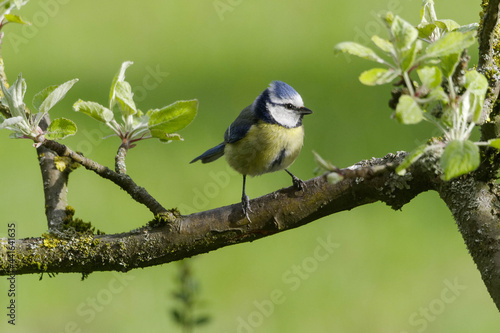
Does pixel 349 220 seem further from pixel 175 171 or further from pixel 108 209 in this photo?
pixel 108 209

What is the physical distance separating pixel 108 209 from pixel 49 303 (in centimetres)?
62

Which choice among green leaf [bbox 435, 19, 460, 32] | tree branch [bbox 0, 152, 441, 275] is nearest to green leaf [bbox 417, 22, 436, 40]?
green leaf [bbox 435, 19, 460, 32]

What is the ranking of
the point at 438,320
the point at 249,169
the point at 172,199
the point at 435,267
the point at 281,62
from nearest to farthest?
the point at 249,169 → the point at 438,320 → the point at 435,267 → the point at 172,199 → the point at 281,62

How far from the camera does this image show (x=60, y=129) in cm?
111

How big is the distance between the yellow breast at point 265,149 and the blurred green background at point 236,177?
0.62 meters

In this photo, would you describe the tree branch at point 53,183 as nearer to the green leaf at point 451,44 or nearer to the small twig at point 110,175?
the small twig at point 110,175

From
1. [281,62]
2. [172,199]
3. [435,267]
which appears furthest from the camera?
[281,62]

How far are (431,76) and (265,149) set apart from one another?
1.24m

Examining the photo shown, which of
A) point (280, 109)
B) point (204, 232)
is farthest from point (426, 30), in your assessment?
point (280, 109)

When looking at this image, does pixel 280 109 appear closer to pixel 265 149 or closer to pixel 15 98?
pixel 265 149

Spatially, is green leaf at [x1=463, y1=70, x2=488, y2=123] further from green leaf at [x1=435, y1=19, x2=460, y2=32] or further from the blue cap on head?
the blue cap on head

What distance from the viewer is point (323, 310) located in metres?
2.78

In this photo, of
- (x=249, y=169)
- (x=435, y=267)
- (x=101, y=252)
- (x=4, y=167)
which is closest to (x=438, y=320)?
(x=435, y=267)

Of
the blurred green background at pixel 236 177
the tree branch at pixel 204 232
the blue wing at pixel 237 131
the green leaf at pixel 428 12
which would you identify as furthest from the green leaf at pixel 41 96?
the blurred green background at pixel 236 177
